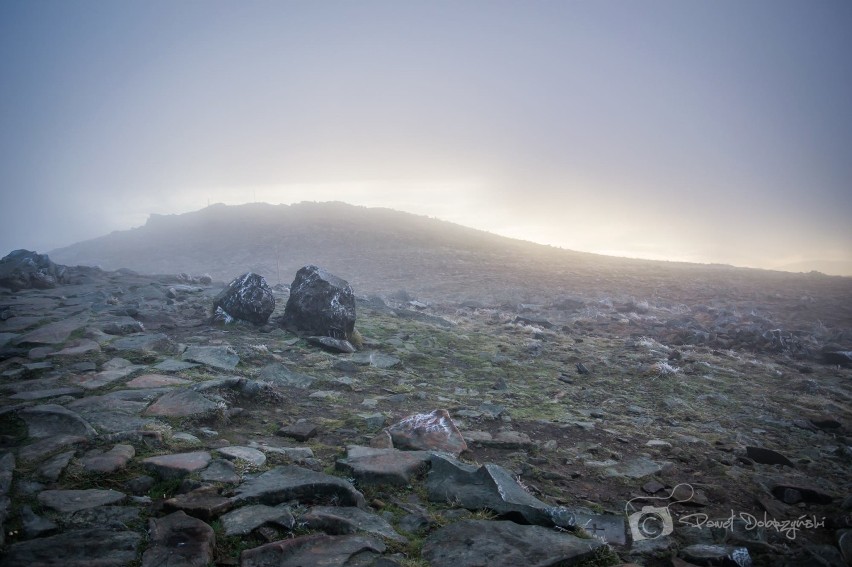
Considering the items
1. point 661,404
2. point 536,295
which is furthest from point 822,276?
point 661,404

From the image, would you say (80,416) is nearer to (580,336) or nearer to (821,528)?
(821,528)

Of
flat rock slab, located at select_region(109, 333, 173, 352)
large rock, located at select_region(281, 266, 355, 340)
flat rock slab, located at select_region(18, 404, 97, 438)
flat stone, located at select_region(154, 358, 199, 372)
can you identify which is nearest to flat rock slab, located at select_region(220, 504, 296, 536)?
flat rock slab, located at select_region(18, 404, 97, 438)

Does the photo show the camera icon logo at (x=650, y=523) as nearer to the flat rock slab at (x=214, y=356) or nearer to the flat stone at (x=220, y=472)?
the flat stone at (x=220, y=472)

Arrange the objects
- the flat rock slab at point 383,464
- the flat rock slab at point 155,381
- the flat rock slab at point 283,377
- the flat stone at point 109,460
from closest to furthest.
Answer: the flat stone at point 109,460 < the flat rock slab at point 383,464 < the flat rock slab at point 155,381 < the flat rock slab at point 283,377

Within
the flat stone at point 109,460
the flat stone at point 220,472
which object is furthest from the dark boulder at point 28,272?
the flat stone at point 220,472

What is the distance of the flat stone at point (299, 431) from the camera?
13.9 ft

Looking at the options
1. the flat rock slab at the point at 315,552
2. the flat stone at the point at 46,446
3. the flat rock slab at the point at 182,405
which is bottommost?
the flat rock slab at the point at 182,405

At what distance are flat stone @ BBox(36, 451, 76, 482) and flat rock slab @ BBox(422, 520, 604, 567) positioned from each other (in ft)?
8.33

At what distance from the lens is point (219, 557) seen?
234cm

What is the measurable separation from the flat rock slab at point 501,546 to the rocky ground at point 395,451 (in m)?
0.01

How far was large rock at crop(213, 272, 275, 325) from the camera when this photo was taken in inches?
→ 368

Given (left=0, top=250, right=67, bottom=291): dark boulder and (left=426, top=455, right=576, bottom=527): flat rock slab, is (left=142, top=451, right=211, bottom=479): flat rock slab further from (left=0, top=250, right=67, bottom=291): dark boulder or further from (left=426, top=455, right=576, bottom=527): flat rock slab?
(left=0, top=250, right=67, bottom=291): dark boulder

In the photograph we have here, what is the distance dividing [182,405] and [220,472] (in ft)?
5.42

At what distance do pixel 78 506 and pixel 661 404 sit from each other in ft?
23.7
